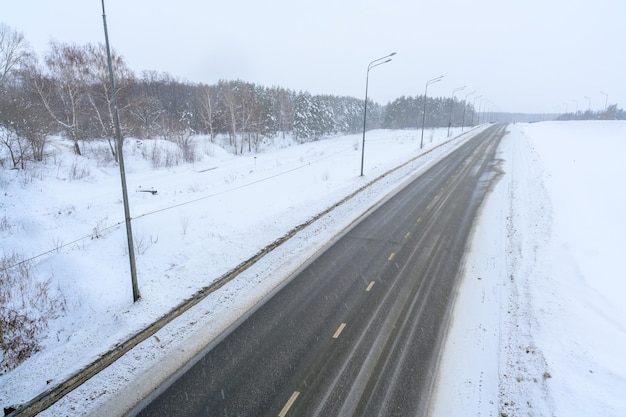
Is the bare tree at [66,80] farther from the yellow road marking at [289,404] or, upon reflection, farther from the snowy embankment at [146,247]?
the yellow road marking at [289,404]

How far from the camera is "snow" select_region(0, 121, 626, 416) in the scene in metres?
6.51

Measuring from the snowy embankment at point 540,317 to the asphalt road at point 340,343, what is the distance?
649 millimetres

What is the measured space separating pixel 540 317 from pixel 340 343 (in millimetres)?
5155

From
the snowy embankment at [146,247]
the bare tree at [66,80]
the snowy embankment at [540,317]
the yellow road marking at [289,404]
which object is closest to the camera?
the yellow road marking at [289,404]

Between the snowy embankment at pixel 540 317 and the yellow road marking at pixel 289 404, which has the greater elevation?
the snowy embankment at pixel 540 317

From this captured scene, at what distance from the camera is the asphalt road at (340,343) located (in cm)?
616

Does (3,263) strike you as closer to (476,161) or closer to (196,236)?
(196,236)

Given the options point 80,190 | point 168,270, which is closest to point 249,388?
point 168,270

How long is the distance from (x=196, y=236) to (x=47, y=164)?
72.3 ft

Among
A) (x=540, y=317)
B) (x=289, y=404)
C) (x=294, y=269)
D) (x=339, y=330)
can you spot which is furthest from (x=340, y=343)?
(x=540, y=317)

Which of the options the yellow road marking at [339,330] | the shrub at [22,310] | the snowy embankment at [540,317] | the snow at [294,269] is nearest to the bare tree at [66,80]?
the snow at [294,269]

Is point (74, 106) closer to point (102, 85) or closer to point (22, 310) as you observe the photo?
point (102, 85)

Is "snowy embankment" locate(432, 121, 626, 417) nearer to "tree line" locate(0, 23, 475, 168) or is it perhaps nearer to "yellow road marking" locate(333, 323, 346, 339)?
"yellow road marking" locate(333, 323, 346, 339)

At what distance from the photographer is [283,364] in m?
7.05
